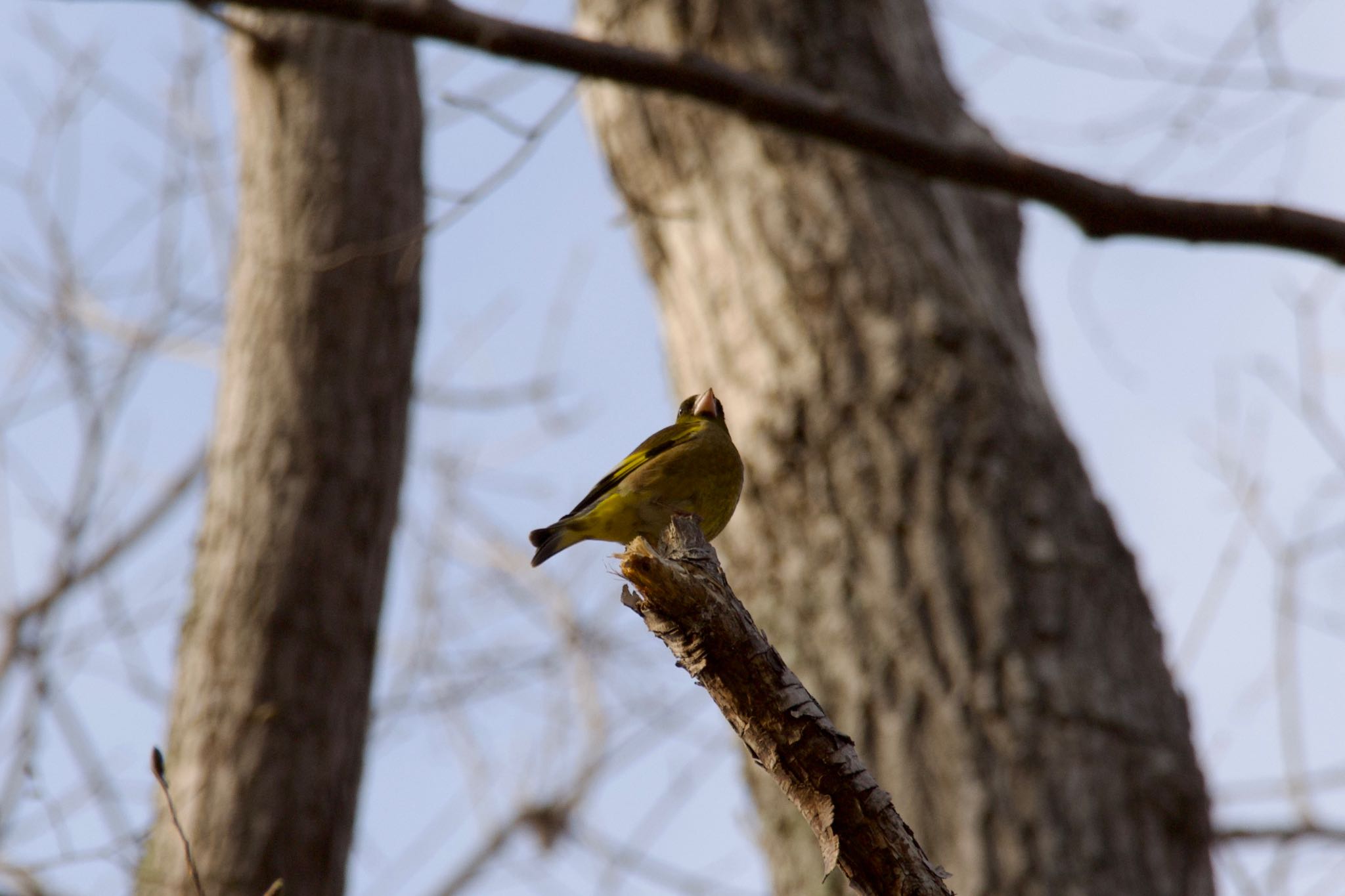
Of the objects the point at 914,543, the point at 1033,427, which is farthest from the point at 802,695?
the point at 1033,427

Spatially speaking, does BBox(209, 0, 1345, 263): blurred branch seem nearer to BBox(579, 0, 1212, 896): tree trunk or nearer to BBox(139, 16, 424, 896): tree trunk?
BBox(579, 0, 1212, 896): tree trunk

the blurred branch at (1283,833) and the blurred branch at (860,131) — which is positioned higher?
the blurred branch at (860,131)

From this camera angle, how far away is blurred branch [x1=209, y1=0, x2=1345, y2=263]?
346 centimetres

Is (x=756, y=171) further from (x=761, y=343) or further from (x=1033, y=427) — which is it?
(x=1033, y=427)

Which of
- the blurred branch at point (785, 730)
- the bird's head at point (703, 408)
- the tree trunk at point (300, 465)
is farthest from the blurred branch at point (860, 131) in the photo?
the blurred branch at point (785, 730)

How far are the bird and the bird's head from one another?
33 centimetres

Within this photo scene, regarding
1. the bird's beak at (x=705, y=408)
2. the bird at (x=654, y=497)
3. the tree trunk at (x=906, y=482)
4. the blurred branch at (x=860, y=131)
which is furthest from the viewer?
the bird's beak at (x=705, y=408)

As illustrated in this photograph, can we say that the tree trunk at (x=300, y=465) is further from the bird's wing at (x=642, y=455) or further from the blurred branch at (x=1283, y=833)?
the blurred branch at (x=1283, y=833)

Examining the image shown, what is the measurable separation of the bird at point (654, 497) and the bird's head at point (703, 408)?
0.33m

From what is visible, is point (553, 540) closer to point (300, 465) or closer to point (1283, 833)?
point (300, 465)

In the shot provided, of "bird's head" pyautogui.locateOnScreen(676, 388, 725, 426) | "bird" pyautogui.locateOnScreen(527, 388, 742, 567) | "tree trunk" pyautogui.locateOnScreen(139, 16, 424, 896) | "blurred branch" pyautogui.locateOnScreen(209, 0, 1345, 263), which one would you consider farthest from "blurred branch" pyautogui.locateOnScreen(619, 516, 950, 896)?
"tree trunk" pyautogui.locateOnScreen(139, 16, 424, 896)

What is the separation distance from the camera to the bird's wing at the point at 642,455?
3799mm

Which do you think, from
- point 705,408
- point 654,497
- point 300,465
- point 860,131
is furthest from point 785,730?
point 300,465

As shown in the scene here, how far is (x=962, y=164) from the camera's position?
368cm
